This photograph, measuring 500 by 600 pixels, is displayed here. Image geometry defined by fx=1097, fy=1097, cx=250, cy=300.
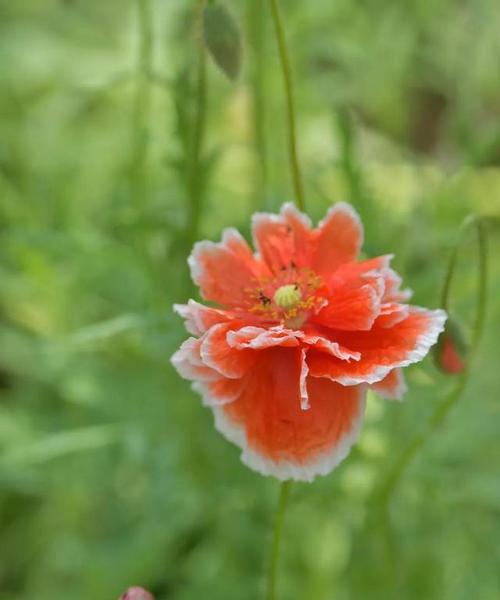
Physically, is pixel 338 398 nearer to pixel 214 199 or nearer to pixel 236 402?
pixel 236 402

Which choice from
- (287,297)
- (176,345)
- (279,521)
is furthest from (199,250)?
(176,345)

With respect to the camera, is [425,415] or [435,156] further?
[435,156]

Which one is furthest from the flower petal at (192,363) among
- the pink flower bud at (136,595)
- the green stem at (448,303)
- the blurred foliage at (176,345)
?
the blurred foliage at (176,345)

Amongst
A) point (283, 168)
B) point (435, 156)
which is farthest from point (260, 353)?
point (435, 156)

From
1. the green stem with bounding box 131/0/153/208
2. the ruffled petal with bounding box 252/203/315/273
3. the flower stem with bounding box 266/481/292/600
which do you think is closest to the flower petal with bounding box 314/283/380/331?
the ruffled petal with bounding box 252/203/315/273

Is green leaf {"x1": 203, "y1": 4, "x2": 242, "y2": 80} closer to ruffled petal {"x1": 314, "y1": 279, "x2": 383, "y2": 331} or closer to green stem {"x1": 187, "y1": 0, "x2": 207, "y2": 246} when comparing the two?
green stem {"x1": 187, "y1": 0, "x2": 207, "y2": 246}

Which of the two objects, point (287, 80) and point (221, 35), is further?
point (221, 35)

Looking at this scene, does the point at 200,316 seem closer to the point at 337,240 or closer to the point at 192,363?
the point at 192,363

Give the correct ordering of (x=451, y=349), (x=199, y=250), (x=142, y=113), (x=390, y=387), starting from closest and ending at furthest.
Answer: (x=390, y=387) < (x=199, y=250) < (x=451, y=349) < (x=142, y=113)
